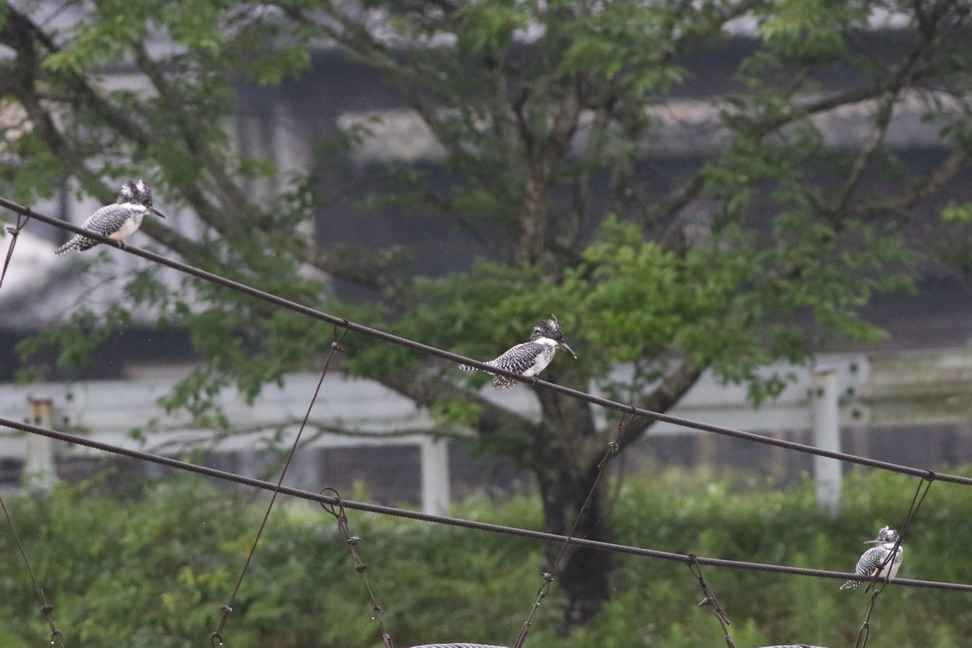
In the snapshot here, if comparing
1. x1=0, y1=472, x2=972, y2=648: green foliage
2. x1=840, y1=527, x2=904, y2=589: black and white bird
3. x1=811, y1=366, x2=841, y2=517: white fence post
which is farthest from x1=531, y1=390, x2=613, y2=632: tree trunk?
x1=840, y1=527, x2=904, y2=589: black and white bird

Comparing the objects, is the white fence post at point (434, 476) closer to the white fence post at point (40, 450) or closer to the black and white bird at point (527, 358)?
the white fence post at point (40, 450)

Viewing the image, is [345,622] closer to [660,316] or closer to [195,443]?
[195,443]

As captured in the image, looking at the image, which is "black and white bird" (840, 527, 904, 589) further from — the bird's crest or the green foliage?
the bird's crest

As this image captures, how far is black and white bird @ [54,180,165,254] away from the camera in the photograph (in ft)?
15.3

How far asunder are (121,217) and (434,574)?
4498 millimetres

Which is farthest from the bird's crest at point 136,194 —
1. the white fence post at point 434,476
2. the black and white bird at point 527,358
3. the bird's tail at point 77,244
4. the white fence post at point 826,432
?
the white fence post at point 826,432

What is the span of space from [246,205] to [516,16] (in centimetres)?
249

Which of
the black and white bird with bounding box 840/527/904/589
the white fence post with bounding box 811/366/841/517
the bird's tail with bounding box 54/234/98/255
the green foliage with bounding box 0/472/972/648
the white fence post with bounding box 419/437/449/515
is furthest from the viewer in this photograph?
the white fence post with bounding box 419/437/449/515

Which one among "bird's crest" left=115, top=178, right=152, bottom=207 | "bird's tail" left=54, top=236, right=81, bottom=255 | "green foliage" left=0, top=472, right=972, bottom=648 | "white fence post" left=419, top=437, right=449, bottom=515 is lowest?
"green foliage" left=0, top=472, right=972, bottom=648

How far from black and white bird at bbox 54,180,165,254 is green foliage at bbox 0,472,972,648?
11.0 ft

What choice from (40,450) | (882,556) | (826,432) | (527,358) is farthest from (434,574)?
(882,556)

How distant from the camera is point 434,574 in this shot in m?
8.54

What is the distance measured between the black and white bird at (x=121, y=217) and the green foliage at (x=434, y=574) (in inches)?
132

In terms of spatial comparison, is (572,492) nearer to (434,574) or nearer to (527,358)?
(434,574)
